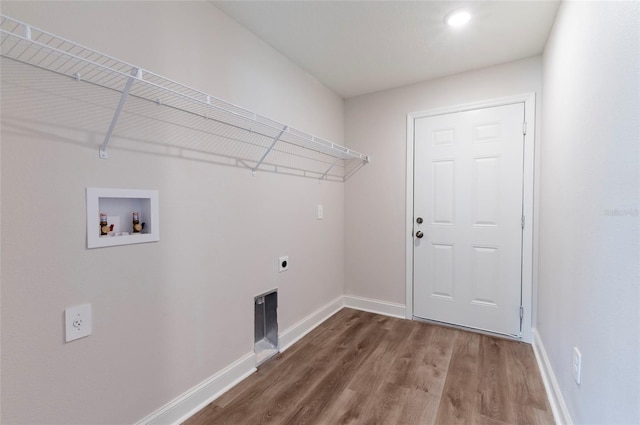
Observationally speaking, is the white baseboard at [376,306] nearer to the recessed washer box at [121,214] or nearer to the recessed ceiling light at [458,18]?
the recessed washer box at [121,214]

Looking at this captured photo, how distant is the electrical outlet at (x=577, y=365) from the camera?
125cm

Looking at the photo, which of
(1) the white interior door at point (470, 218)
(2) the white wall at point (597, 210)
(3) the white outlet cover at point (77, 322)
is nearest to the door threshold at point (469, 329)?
(1) the white interior door at point (470, 218)

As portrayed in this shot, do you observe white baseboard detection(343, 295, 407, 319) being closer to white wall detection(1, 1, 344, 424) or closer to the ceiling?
white wall detection(1, 1, 344, 424)

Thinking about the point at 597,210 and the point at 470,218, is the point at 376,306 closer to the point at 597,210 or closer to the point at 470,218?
the point at 470,218

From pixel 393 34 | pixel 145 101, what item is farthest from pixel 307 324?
pixel 393 34

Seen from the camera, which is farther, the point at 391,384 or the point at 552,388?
the point at 391,384

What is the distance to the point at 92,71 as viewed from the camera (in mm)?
1188

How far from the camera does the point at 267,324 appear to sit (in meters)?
2.27

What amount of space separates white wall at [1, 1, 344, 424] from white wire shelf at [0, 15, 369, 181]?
7cm

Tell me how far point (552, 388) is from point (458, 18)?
7.67 feet

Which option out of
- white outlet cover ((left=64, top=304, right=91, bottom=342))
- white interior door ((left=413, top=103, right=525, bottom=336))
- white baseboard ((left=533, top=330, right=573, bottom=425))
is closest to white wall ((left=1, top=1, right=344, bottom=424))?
white outlet cover ((left=64, top=304, right=91, bottom=342))

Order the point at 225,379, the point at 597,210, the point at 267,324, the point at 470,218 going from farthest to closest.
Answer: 1. the point at 470,218
2. the point at 267,324
3. the point at 225,379
4. the point at 597,210

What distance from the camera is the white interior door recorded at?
244 cm

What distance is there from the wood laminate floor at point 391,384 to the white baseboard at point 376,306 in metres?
0.40
